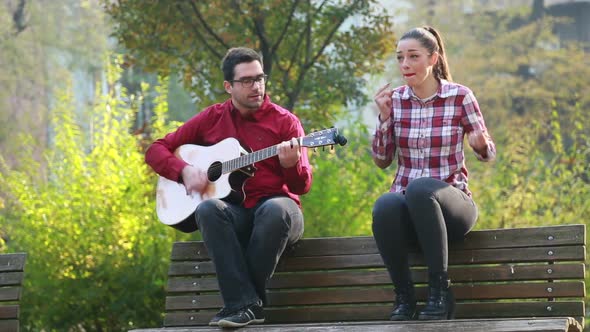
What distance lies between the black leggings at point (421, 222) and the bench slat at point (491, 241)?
13cm

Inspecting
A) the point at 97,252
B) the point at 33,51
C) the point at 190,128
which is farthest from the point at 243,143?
the point at 33,51

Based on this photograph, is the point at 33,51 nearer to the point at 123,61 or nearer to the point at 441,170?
the point at 123,61

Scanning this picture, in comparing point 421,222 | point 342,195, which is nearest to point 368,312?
point 421,222

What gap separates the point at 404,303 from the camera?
5.00 metres

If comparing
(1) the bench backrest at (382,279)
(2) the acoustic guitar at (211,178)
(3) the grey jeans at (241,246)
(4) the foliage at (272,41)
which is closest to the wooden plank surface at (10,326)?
(1) the bench backrest at (382,279)

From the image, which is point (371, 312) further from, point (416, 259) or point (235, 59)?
point (235, 59)

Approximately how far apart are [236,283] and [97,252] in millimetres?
3494

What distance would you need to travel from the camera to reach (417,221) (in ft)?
15.7

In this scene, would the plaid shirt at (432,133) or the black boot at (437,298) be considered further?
the plaid shirt at (432,133)

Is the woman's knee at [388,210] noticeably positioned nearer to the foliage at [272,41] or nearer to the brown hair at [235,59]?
the brown hair at [235,59]

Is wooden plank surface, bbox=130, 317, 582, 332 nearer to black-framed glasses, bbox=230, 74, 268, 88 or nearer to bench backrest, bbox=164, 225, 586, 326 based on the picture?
bench backrest, bbox=164, 225, 586, 326

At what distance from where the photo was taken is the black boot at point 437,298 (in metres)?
4.82

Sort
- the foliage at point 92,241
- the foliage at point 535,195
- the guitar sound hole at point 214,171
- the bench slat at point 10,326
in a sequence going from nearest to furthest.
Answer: the guitar sound hole at point 214,171, the bench slat at point 10,326, the foliage at point 92,241, the foliage at point 535,195

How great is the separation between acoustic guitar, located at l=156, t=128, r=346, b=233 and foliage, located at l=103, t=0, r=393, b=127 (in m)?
3.59
